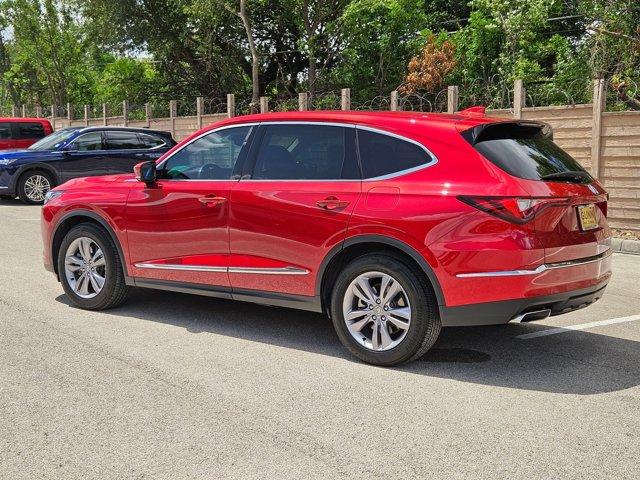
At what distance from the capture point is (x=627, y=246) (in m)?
10.3

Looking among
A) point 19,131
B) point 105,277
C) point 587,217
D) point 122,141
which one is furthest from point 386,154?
point 19,131

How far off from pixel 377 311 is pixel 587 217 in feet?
4.97

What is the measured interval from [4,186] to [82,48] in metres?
22.7

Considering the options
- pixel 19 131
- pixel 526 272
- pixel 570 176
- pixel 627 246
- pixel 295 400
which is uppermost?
pixel 19 131

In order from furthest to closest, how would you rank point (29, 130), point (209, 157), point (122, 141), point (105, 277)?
point (29, 130) < point (122, 141) < point (105, 277) < point (209, 157)

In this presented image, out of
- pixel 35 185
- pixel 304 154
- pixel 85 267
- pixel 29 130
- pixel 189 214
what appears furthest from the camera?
pixel 29 130

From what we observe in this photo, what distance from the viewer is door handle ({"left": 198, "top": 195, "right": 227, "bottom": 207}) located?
562 centimetres

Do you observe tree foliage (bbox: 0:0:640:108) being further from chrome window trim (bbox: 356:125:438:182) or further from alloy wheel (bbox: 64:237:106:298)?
alloy wheel (bbox: 64:237:106:298)

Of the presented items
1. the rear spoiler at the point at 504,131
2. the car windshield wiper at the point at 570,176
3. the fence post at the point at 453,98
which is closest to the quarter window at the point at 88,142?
the fence post at the point at 453,98

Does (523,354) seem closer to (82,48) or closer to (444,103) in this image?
(444,103)

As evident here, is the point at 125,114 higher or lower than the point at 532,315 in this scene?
higher

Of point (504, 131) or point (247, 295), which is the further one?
point (247, 295)

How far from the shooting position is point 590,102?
465 inches

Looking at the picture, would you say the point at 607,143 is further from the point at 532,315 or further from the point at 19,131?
the point at 19,131
